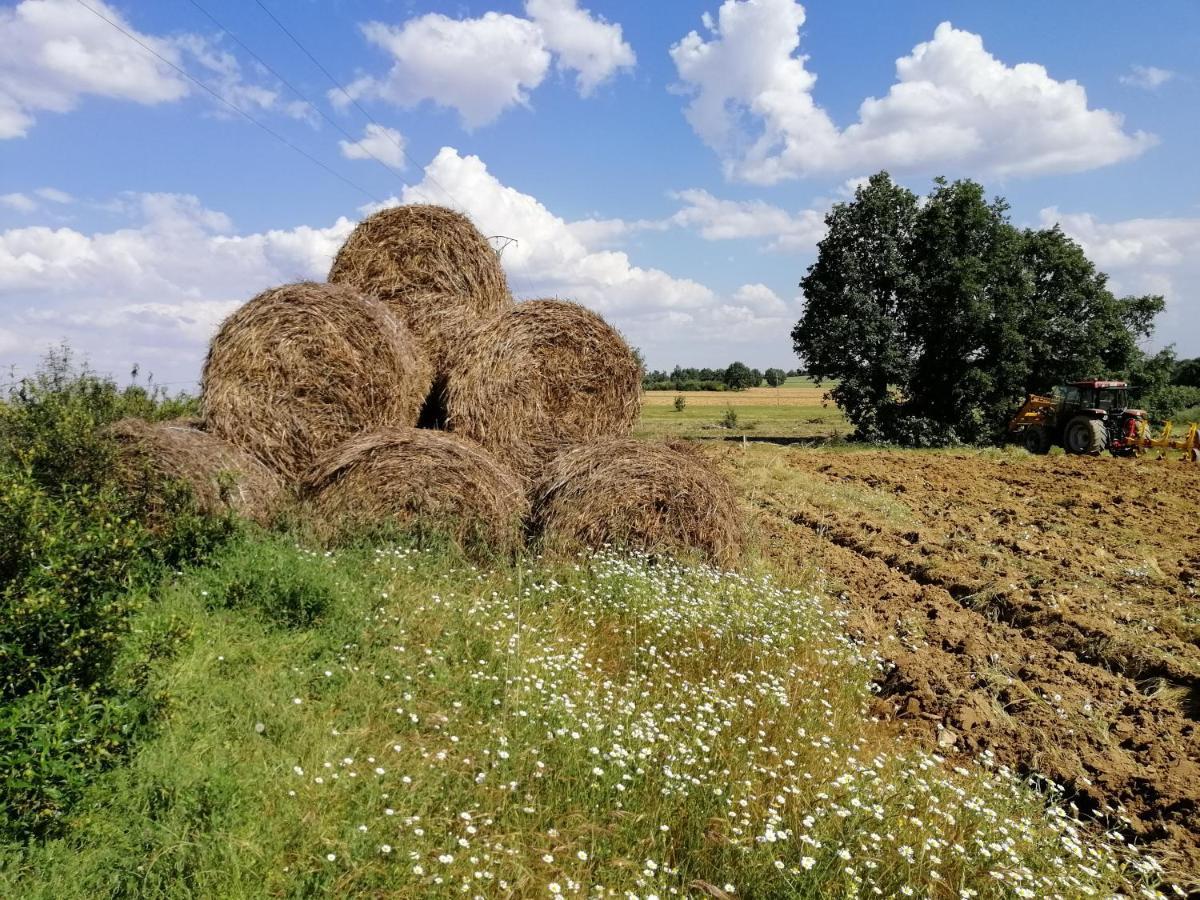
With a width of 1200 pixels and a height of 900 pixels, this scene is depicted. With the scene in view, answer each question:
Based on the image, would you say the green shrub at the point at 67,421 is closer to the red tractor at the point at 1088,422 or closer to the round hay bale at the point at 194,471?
the round hay bale at the point at 194,471

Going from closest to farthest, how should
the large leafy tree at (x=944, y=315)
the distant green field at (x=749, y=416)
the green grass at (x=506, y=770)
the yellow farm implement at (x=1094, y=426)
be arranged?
the green grass at (x=506, y=770) < the yellow farm implement at (x=1094, y=426) < the large leafy tree at (x=944, y=315) < the distant green field at (x=749, y=416)

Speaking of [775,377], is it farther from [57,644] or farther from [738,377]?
[57,644]

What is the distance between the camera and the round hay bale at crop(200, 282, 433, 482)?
7645 mm

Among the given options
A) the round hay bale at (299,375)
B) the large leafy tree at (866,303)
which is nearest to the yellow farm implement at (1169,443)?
the large leafy tree at (866,303)

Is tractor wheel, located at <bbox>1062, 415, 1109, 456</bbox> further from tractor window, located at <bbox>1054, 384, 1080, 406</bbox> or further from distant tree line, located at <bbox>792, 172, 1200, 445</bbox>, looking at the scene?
distant tree line, located at <bbox>792, 172, 1200, 445</bbox>

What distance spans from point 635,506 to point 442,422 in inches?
98.9

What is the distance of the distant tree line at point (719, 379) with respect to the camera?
76.8 metres

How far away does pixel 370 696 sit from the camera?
4.55m

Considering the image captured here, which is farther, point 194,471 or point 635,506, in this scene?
point 635,506

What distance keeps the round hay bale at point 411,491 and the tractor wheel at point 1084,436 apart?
1850 centimetres

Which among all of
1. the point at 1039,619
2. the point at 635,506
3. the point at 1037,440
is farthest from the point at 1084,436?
the point at 635,506

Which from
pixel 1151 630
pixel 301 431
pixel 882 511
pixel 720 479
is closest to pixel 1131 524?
pixel 882 511

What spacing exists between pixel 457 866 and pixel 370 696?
1474 mm

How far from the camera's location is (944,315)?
24.6 m
